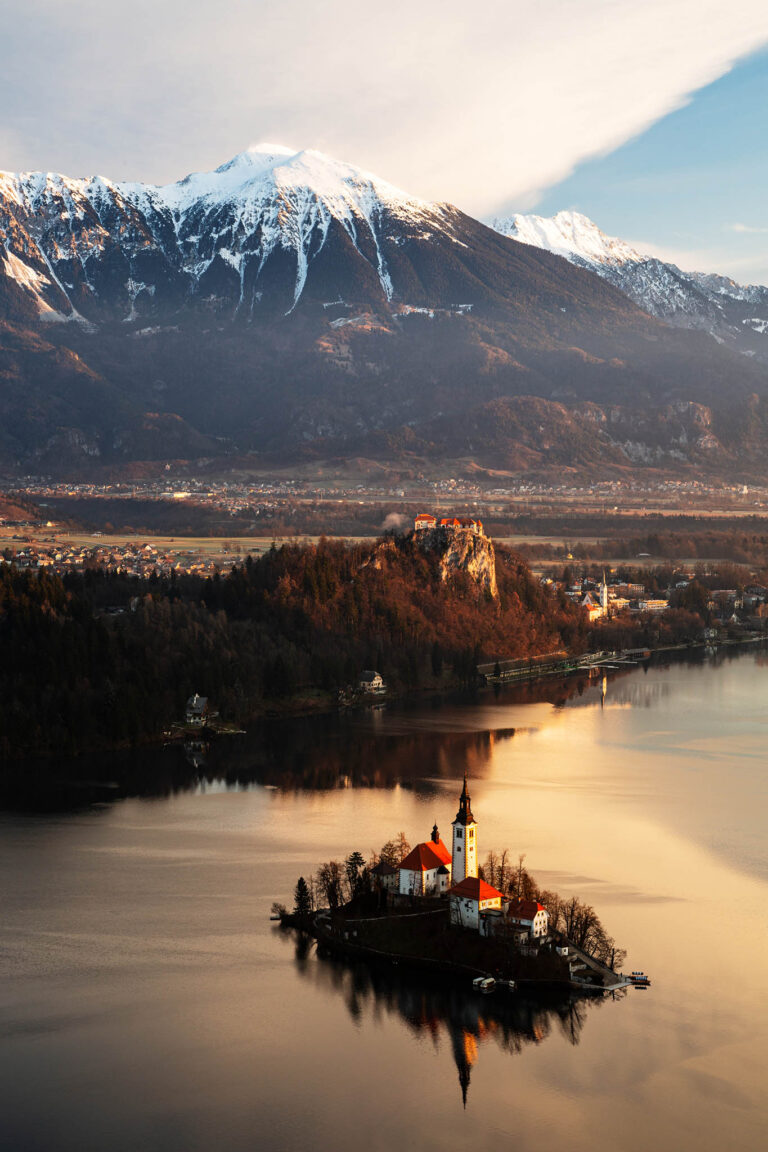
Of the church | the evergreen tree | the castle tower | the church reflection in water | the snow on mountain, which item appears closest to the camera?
the church reflection in water

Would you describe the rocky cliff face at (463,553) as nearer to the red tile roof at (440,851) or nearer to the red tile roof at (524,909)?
the red tile roof at (440,851)

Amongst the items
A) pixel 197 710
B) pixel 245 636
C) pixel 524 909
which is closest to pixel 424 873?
pixel 524 909

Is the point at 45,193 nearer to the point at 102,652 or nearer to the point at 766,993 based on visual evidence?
the point at 102,652

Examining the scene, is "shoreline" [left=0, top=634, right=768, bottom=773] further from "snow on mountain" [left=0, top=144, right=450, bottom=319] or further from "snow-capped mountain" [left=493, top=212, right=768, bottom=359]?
"snow-capped mountain" [left=493, top=212, right=768, bottom=359]

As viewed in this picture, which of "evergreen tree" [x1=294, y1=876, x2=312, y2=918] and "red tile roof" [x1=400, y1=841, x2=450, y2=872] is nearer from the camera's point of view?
"red tile roof" [x1=400, y1=841, x2=450, y2=872]

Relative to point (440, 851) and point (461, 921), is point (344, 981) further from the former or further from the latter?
point (440, 851)

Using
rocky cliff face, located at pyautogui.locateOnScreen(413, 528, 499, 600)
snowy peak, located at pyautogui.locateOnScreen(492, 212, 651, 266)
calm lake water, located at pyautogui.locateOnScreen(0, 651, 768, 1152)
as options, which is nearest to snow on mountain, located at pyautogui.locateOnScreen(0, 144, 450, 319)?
snowy peak, located at pyautogui.locateOnScreen(492, 212, 651, 266)
